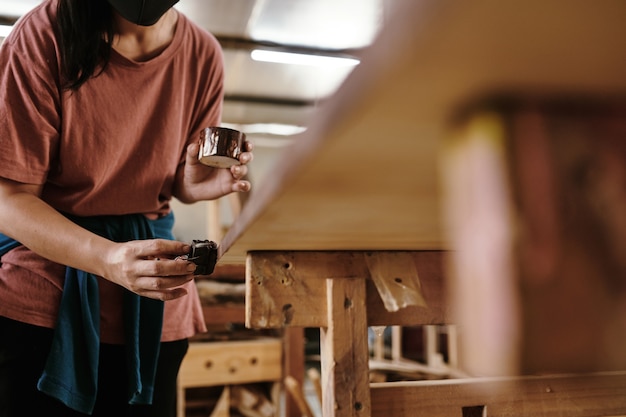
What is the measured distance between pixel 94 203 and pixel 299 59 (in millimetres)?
4549

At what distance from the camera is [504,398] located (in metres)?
1.05

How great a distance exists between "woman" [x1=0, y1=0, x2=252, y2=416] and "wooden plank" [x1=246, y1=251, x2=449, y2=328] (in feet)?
0.45

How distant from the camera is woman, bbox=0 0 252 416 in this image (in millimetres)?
996

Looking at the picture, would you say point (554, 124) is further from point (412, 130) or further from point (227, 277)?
point (227, 277)

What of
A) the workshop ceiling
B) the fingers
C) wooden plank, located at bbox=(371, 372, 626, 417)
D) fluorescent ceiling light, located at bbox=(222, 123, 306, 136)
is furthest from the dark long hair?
fluorescent ceiling light, located at bbox=(222, 123, 306, 136)

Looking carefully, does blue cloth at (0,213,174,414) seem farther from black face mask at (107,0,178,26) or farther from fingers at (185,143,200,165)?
black face mask at (107,0,178,26)

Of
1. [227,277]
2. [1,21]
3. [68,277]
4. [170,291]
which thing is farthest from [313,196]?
[1,21]

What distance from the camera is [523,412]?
1060mm

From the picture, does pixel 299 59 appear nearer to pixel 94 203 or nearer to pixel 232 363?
pixel 232 363

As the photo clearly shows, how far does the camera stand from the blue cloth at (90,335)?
3.49 feet

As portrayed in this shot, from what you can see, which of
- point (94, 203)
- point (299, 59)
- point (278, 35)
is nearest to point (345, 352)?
point (94, 203)

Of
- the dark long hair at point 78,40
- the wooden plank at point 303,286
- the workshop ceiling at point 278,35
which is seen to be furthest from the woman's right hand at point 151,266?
the workshop ceiling at point 278,35

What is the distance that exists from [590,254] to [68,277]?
3.45ft

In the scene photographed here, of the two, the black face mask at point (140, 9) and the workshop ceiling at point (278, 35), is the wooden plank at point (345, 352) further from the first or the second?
the workshop ceiling at point (278, 35)
